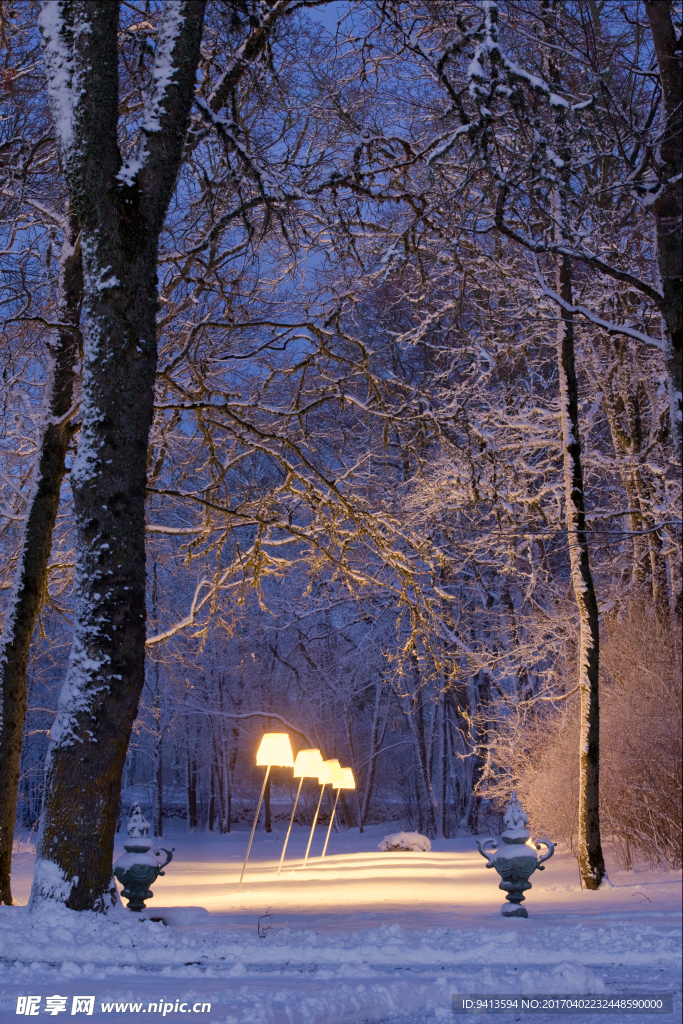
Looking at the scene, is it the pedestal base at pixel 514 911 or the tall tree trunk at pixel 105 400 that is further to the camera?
the pedestal base at pixel 514 911

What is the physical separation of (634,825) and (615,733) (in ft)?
3.68

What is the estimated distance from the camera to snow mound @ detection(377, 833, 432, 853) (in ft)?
60.7

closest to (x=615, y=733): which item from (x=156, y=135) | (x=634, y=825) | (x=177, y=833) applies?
(x=634, y=825)

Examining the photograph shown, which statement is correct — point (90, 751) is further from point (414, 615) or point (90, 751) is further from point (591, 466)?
point (591, 466)

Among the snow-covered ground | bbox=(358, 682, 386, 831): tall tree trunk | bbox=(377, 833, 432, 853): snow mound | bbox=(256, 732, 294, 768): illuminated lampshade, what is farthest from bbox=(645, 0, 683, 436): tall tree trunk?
bbox=(358, 682, 386, 831): tall tree trunk

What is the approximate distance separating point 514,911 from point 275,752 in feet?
21.1

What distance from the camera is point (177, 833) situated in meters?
29.9

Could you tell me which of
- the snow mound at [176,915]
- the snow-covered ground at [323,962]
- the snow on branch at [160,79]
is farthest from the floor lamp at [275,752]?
the snow on branch at [160,79]

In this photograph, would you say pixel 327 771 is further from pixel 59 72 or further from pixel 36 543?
pixel 59 72

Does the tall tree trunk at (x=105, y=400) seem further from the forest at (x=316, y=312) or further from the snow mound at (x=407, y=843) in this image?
the snow mound at (x=407, y=843)

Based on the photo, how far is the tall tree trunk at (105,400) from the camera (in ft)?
16.2

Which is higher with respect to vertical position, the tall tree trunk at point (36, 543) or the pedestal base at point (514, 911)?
the tall tree trunk at point (36, 543)

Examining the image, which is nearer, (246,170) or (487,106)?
(487,106)

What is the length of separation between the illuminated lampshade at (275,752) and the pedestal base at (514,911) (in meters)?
6.05
